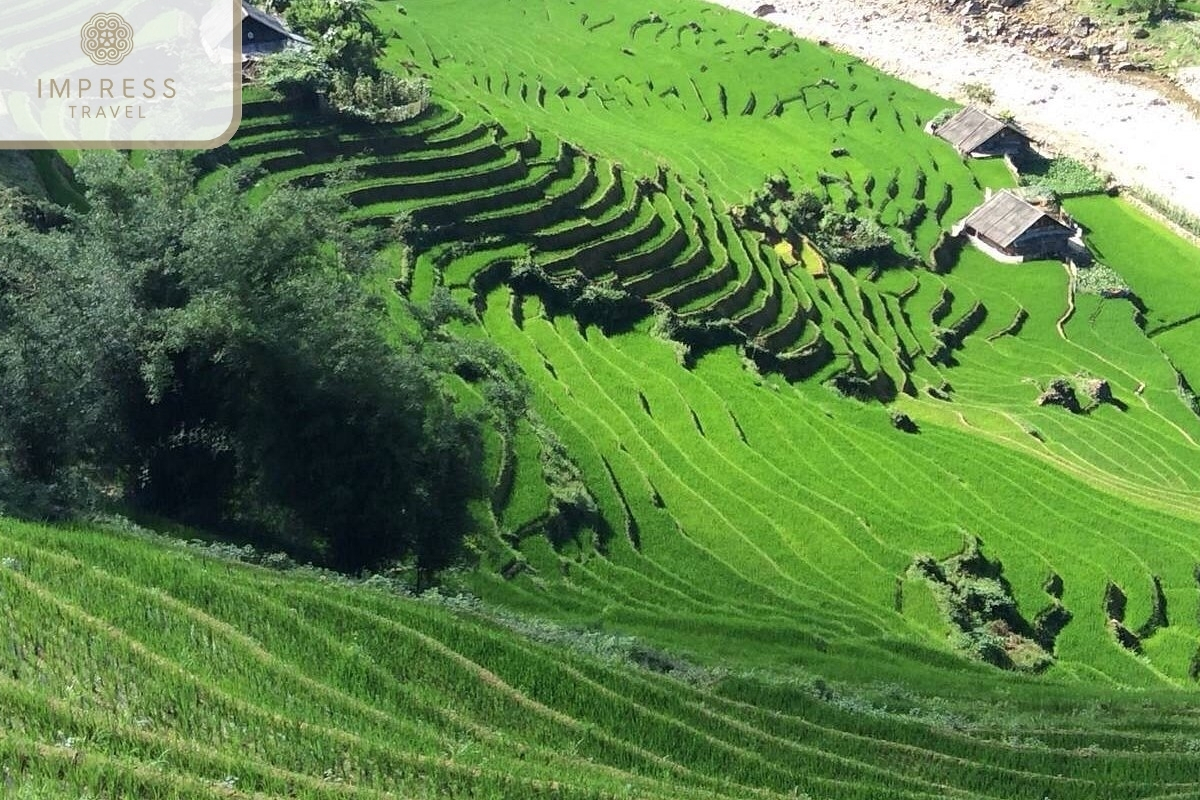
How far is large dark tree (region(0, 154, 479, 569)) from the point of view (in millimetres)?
19016

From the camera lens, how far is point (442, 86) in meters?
53.5

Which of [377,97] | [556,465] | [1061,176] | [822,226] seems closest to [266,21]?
[377,97]

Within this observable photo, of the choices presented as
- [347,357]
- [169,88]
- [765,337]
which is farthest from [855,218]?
[347,357]

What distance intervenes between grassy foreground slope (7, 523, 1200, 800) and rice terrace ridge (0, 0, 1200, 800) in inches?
3.0

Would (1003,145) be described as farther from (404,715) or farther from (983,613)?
(404,715)

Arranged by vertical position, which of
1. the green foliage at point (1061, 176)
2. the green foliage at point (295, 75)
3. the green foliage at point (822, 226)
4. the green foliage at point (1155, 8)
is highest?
the green foliage at point (1155, 8)

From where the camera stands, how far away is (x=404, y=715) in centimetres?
1387

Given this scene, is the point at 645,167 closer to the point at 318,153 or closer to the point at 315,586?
the point at 318,153

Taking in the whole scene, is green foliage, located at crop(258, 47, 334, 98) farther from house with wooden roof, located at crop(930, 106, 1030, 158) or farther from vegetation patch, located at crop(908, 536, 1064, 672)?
house with wooden roof, located at crop(930, 106, 1030, 158)

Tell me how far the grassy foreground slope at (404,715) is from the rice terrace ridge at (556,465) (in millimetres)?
77

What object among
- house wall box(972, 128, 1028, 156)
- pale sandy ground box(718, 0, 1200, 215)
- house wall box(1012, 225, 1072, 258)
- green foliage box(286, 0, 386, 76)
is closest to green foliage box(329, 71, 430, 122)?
green foliage box(286, 0, 386, 76)

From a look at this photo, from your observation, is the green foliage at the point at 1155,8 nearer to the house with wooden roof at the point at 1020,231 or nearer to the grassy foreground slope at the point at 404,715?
the house with wooden roof at the point at 1020,231

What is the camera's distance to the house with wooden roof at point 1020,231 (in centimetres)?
5456

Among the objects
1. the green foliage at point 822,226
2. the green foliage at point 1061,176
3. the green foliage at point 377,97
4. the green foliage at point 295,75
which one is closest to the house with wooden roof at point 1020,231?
the green foliage at point 822,226
